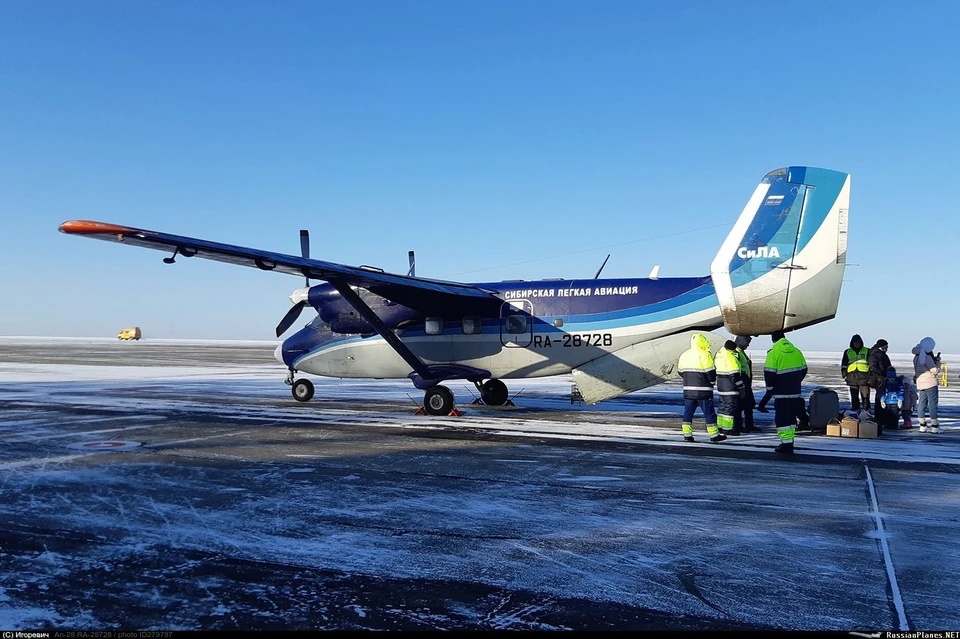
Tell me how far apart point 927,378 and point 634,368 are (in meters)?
6.39

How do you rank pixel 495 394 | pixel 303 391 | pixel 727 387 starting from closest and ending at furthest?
pixel 727 387, pixel 495 394, pixel 303 391

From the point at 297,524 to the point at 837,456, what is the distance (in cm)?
889

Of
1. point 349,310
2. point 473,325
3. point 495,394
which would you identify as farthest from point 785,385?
point 349,310

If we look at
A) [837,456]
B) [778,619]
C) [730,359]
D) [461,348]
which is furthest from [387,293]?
[778,619]

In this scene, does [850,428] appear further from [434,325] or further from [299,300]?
[299,300]

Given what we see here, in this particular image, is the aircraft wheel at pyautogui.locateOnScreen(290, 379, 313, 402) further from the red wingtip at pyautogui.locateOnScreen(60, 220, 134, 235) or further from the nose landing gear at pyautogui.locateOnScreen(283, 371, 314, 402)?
the red wingtip at pyautogui.locateOnScreen(60, 220, 134, 235)

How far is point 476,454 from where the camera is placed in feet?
36.7

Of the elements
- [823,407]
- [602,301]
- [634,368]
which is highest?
[602,301]

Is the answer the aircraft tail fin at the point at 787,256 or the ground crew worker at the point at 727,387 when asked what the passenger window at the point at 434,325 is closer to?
the aircraft tail fin at the point at 787,256

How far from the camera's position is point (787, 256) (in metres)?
12.8

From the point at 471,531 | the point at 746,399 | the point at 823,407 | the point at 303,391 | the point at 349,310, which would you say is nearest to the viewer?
the point at 471,531

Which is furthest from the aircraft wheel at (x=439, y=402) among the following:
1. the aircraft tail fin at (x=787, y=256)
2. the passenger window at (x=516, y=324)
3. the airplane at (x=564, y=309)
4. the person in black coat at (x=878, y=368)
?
the person in black coat at (x=878, y=368)

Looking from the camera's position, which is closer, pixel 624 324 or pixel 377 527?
pixel 377 527

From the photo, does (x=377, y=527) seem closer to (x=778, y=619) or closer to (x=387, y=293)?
(x=778, y=619)
